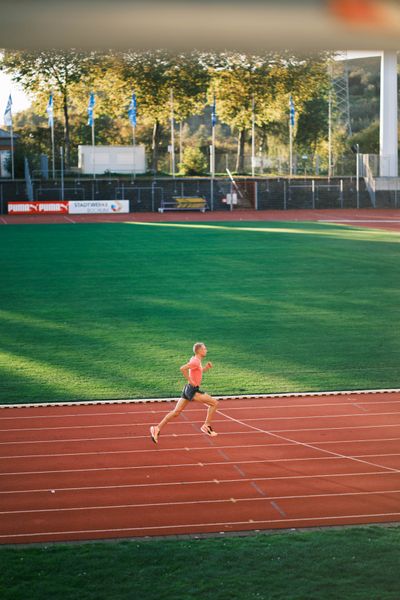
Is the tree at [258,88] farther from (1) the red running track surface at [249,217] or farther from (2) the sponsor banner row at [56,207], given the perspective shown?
(2) the sponsor banner row at [56,207]

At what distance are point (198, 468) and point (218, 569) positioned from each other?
3179mm

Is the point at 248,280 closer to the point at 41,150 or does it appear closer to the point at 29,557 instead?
the point at 29,557

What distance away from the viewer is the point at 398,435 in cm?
1166

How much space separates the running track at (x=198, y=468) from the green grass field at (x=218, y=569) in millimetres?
457

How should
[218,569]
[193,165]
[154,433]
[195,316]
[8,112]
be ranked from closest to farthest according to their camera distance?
[218,569] < [154,433] < [195,316] < [8,112] < [193,165]

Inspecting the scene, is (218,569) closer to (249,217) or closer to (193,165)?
(249,217)

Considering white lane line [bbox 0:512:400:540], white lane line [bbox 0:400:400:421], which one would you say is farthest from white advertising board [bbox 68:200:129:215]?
white lane line [bbox 0:512:400:540]

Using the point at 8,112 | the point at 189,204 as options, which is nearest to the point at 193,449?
the point at 189,204

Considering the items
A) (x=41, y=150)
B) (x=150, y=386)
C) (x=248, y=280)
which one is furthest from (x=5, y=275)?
(x=41, y=150)

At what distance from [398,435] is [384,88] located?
54874 mm

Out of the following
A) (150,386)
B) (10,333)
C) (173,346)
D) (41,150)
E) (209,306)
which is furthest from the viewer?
(41,150)

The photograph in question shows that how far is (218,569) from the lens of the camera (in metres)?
7.22

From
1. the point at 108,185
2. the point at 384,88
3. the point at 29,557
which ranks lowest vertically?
the point at 29,557

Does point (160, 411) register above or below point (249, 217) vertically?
below
